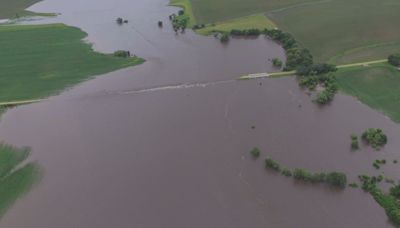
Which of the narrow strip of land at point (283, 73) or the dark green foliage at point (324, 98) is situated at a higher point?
the narrow strip of land at point (283, 73)

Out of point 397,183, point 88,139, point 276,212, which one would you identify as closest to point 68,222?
point 88,139

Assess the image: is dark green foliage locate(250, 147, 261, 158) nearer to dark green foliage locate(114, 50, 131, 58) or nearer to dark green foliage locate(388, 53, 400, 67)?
dark green foliage locate(388, 53, 400, 67)

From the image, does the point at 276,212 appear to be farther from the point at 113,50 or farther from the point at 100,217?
the point at 113,50

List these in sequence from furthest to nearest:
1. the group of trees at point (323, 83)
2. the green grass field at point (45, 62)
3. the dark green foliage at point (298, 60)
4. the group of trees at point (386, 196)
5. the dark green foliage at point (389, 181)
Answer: the green grass field at point (45, 62) → the dark green foliage at point (298, 60) → the group of trees at point (323, 83) → the dark green foliage at point (389, 181) → the group of trees at point (386, 196)

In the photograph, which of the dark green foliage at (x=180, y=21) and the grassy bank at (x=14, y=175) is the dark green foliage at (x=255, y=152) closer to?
the grassy bank at (x=14, y=175)

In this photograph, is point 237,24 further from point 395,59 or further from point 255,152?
point 255,152

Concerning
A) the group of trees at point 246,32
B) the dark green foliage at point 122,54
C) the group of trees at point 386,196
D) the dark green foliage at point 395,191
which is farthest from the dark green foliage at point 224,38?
the dark green foliage at point 395,191
